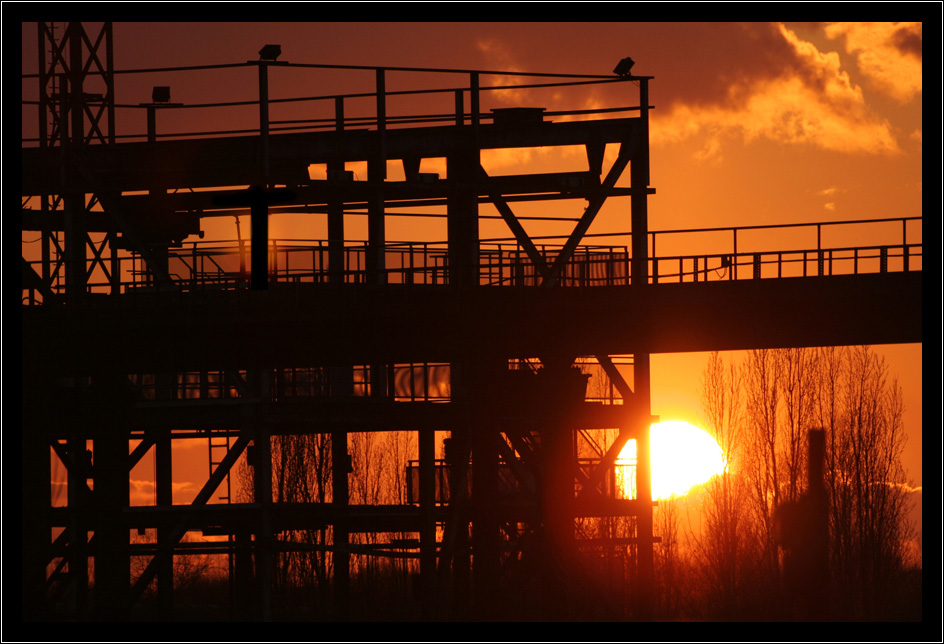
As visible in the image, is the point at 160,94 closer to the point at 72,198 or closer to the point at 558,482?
the point at 72,198

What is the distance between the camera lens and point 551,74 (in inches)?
1442

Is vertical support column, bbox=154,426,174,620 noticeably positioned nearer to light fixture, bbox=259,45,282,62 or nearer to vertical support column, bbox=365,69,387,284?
vertical support column, bbox=365,69,387,284

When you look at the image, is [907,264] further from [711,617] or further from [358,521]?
[711,617]

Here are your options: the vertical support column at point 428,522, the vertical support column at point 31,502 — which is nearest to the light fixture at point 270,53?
the vertical support column at point 428,522

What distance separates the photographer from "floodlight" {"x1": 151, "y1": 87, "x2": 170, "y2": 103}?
132 feet

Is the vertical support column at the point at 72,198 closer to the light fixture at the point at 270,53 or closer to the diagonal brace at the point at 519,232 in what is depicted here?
the light fixture at the point at 270,53

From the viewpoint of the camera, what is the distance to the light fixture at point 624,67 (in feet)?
118

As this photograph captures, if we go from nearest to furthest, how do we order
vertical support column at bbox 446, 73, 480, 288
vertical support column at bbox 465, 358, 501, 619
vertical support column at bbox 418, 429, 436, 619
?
vertical support column at bbox 465, 358, 501, 619 < vertical support column at bbox 418, 429, 436, 619 < vertical support column at bbox 446, 73, 480, 288

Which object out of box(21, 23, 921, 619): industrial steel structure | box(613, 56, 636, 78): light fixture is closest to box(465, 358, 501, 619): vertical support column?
box(21, 23, 921, 619): industrial steel structure

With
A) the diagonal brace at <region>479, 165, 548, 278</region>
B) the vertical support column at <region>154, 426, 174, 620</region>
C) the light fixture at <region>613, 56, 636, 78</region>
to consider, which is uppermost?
the light fixture at <region>613, 56, 636, 78</region>

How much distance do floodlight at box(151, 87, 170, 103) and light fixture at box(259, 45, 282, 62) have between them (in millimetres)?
5737

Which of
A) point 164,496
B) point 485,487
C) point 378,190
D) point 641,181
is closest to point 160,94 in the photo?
point 378,190

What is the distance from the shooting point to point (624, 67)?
118 ft

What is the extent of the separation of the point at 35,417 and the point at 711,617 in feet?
95.1
